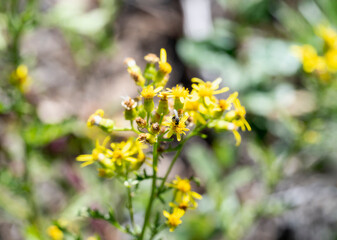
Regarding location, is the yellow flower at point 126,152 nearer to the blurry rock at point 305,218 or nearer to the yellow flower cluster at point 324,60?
the yellow flower cluster at point 324,60

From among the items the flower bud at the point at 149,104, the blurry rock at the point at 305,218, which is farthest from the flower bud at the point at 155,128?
the blurry rock at the point at 305,218

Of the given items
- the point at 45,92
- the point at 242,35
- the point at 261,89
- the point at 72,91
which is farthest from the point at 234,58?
the point at 45,92

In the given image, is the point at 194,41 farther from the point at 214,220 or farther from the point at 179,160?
the point at 214,220

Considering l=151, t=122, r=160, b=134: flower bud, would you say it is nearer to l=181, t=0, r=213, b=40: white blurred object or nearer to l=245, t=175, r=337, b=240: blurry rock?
l=245, t=175, r=337, b=240: blurry rock

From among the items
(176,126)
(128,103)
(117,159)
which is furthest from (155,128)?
(117,159)

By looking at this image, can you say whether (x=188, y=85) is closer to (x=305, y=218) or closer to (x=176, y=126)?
(x=305, y=218)
